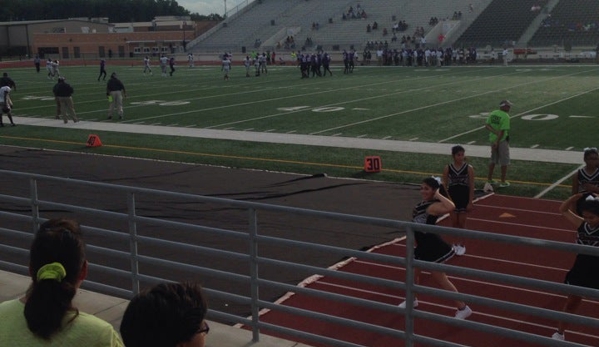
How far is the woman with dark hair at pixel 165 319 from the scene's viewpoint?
2359mm

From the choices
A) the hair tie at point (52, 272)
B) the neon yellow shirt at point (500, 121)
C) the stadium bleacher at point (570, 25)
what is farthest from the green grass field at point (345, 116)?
the stadium bleacher at point (570, 25)

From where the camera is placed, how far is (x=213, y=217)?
35.4 feet

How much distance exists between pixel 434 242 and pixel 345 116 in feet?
54.8

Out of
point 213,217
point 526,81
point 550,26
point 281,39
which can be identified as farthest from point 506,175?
point 281,39

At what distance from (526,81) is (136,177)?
1017 inches

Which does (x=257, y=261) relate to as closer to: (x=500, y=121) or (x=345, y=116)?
(x=500, y=121)

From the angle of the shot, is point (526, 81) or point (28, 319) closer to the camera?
point (28, 319)

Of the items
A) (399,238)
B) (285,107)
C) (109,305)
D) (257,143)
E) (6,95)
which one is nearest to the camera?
(109,305)

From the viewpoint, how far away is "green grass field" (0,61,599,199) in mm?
15336

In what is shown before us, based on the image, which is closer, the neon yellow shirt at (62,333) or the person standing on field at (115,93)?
the neon yellow shirt at (62,333)

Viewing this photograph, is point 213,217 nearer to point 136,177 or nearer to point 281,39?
point 136,177

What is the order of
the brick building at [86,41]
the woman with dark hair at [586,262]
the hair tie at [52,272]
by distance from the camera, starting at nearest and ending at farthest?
the hair tie at [52,272] < the woman with dark hair at [586,262] < the brick building at [86,41]

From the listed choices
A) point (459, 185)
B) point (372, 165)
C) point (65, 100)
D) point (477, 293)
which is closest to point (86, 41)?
point (65, 100)

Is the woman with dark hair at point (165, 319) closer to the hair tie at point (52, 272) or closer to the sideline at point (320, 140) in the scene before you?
the hair tie at point (52, 272)
